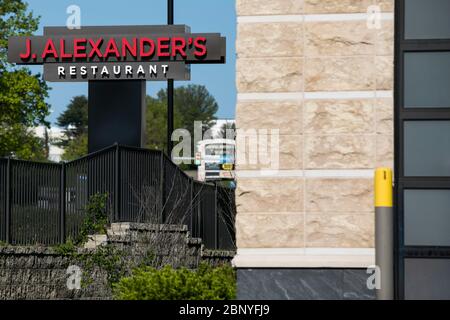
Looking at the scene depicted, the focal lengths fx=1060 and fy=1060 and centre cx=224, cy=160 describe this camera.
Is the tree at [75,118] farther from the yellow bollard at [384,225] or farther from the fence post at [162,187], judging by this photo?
the yellow bollard at [384,225]

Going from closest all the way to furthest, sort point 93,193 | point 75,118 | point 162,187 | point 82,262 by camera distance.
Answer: point 82,262 < point 93,193 < point 162,187 < point 75,118

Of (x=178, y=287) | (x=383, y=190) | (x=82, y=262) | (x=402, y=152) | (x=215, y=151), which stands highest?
(x=215, y=151)

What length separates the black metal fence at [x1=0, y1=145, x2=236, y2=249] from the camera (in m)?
21.0

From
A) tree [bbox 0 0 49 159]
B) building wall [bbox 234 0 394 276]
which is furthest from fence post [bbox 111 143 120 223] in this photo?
tree [bbox 0 0 49 159]

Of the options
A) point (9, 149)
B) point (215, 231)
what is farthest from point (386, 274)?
point (9, 149)

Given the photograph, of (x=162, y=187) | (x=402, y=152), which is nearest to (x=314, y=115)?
(x=402, y=152)

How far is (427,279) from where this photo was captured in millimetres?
8750

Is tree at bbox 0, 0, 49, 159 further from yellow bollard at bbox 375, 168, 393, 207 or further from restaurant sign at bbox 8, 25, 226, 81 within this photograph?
yellow bollard at bbox 375, 168, 393, 207

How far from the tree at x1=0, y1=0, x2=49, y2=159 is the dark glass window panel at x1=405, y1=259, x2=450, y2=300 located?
40.5m

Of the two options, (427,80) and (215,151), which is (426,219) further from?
(215,151)

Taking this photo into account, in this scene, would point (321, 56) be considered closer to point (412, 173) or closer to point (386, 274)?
point (412, 173)

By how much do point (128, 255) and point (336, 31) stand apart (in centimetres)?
1416

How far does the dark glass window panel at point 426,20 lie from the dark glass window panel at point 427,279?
1.89 m

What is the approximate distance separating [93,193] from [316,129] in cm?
1494
